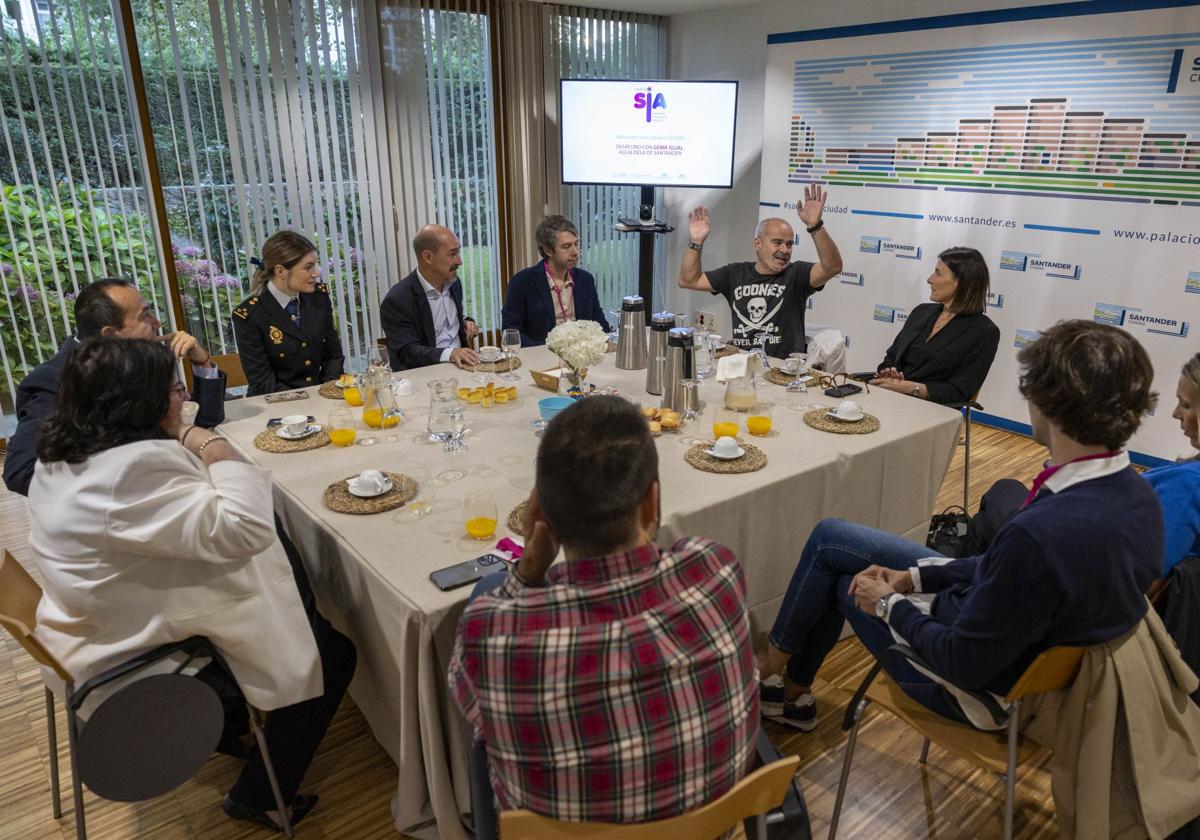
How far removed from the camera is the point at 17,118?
13.2 feet

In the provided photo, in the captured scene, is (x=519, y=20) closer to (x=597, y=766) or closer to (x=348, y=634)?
(x=348, y=634)

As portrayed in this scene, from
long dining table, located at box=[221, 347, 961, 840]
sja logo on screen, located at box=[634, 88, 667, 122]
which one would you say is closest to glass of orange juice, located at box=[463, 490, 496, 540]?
long dining table, located at box=[221, 347, 961, 840]

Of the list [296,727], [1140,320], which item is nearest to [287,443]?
[296,727]

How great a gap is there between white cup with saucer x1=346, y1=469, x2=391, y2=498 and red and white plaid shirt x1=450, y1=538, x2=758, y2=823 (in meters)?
0.98

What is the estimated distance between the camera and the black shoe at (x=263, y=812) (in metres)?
2.00

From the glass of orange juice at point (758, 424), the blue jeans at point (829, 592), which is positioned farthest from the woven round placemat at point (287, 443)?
the blue jeans at point (829, 592)

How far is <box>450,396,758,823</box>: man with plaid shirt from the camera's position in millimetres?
1082

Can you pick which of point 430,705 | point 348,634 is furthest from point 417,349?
point 430,705

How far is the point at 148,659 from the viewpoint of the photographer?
1.67m

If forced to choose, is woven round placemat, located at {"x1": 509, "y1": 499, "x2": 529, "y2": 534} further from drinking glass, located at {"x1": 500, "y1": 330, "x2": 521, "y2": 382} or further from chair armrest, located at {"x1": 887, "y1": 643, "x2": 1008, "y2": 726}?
drinking glass, located at {"x1": 500, "y1": 330, "x2": 521, "y2": 382}

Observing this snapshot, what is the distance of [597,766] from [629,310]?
7.78ft

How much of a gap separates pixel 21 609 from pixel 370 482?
2.65 ft

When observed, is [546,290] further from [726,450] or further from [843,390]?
[726,450]

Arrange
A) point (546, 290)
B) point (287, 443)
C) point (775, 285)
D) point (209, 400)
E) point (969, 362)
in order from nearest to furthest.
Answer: point (287, 443) → point (209, 400) → point (969, 362) → point (775, 285) → point (546, 290)
